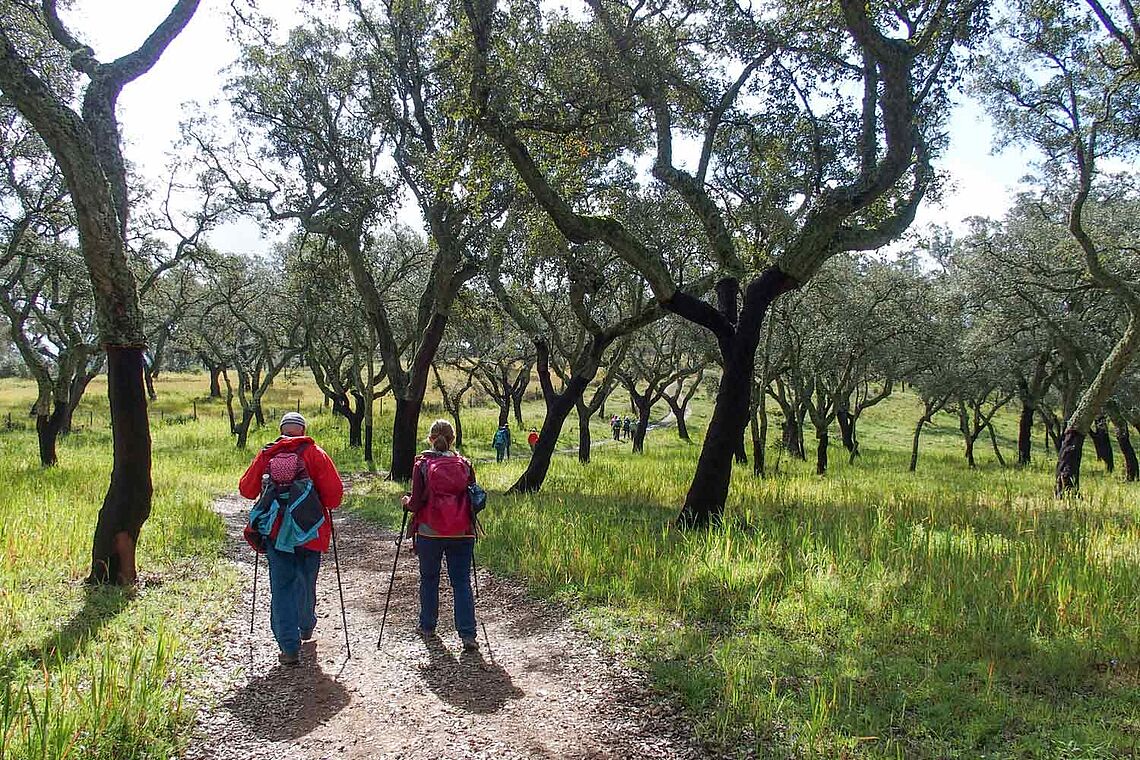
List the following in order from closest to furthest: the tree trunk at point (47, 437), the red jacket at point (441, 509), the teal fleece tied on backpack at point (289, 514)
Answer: the teal fleece tied on backpack at point (289, 514) → the red jacket at point (441, 509) → the tree trunk at point (47, 437)

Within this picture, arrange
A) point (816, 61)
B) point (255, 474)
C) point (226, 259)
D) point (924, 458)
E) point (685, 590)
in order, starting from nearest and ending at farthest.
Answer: point (255, 474) < point (685, 590) < point (816, 61) < point (226, 259) < point (924, 458)

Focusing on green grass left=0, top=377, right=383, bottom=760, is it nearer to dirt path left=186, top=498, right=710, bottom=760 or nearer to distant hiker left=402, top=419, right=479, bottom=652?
dirt path left=186, top=498, right=710, bottom=760

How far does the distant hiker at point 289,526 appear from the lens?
219 inches

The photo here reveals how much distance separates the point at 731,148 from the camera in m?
14.3

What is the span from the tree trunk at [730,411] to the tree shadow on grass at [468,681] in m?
5.11

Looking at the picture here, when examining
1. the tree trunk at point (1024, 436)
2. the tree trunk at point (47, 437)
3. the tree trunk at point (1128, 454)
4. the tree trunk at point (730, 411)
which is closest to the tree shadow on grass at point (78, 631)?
the tree trunk at point (730, 411)

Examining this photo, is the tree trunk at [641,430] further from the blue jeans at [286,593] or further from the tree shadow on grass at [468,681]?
the blue jeans at [286,593]

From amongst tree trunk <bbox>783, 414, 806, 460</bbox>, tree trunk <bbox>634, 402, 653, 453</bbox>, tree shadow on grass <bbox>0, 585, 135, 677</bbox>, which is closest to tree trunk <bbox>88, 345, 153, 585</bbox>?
tree shadow on grass <bbox>0, 585, 135, 677</bbox>

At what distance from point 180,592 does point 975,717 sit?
738 centimetres

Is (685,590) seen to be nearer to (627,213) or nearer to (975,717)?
(975,717)

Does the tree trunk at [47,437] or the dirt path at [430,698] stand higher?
the tree trunk at [47,437]

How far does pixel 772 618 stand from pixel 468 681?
9.21 ft

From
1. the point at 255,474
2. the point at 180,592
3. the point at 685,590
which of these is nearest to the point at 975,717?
the point at 685,590

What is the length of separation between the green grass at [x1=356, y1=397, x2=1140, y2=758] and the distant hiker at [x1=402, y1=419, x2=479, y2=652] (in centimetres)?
126
